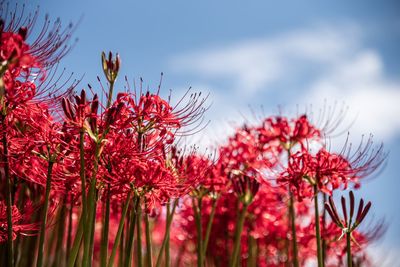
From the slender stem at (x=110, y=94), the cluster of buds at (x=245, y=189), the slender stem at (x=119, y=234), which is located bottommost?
the slender stem at (x=119, y=234)

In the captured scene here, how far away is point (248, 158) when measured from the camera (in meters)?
3.69

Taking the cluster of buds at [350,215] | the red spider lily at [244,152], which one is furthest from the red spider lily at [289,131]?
the cluster of buds at [350,215]

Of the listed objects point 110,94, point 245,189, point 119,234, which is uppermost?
point 110,94

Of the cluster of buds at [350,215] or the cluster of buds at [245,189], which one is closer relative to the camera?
the cluster of buds at [350,215]

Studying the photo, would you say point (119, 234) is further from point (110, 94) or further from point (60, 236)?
point (60, 236)

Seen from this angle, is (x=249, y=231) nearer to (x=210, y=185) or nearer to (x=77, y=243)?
(x=210, y=185)

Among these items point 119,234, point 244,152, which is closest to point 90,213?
point 119,234

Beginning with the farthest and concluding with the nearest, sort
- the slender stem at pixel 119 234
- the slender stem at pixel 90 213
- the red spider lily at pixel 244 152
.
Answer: the red spider lily at pixel 244 152
the slender stem at pixel 119 234
the slender stem at pixel 90 213

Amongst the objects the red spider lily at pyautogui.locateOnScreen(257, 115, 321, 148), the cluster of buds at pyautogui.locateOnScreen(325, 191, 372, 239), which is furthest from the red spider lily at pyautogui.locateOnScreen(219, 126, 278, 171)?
the cluster of buds at pyautogui.locateOnScreen(325, 191, 372, 239)

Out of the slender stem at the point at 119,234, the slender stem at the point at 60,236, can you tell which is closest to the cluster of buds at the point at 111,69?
the slender stem at the point at 119,234

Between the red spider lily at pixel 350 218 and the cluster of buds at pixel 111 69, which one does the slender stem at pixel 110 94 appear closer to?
the cluster of buds at pixel 111 69

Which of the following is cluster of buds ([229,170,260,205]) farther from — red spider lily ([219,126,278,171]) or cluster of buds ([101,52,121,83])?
cluster of buds ([101,52,121,83])

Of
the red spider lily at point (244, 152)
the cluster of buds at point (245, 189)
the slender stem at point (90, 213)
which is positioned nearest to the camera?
the slender stem at point (90, 213)

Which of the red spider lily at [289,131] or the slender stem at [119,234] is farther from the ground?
the red spider lily at [289,131]
